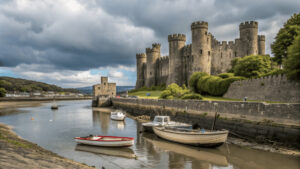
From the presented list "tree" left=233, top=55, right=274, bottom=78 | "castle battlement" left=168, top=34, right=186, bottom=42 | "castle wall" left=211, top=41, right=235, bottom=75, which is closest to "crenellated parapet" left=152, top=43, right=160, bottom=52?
"castle battlement" left=168, top=34, right=186, bottom=42

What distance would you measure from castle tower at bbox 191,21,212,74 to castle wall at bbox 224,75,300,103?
1542cm

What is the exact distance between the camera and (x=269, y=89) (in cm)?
2194

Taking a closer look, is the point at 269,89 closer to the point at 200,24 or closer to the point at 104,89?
the point at 200,24

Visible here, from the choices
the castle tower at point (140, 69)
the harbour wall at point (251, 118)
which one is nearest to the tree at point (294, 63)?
the harbour wall at point (251, 118)

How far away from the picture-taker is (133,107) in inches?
1425

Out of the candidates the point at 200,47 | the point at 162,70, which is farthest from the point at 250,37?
the point at 162,70

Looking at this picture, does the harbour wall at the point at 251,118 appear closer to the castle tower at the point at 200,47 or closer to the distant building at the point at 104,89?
the castle tower at the point at 200,47

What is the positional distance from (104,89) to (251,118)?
153 ft

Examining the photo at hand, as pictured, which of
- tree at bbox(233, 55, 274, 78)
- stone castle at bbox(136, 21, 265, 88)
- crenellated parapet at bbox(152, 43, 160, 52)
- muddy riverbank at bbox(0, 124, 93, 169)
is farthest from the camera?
crenellated parapet at bbox(152, 43, 160, 52)

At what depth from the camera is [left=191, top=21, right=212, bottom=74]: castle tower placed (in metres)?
42.3

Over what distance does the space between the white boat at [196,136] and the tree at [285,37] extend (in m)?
17.9

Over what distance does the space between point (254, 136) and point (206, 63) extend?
97.9 feet

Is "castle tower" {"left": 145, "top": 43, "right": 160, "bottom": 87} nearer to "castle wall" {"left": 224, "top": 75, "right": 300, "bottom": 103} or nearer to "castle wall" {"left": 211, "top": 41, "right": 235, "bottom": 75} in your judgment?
"castle wall" {"left": 211, "top": 41, "right": 235, "bottom": 75}

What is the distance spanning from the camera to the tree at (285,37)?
85.4ft
